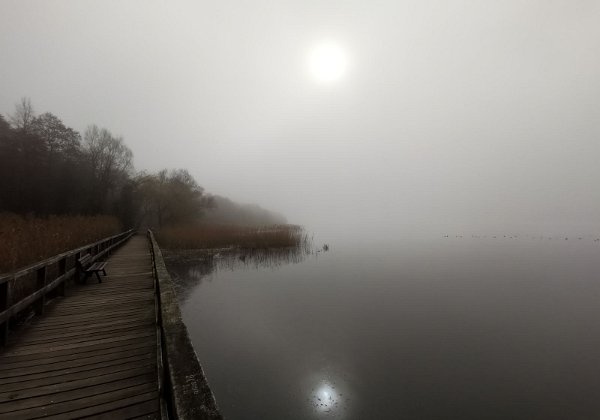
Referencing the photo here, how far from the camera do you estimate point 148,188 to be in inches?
1358

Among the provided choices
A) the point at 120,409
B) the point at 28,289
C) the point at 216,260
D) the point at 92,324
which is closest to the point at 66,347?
the point at 92,324

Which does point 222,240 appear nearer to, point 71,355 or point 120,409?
point 71,355

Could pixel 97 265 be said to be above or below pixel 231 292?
above

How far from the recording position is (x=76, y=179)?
3030 centimetres

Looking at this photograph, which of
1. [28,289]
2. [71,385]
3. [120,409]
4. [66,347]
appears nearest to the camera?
[120,409]

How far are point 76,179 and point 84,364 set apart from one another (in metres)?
36.1

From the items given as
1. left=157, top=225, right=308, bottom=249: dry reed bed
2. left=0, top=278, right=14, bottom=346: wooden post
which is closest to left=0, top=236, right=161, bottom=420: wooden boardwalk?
left=0, top=278, right=14, bottom=346: wooden post

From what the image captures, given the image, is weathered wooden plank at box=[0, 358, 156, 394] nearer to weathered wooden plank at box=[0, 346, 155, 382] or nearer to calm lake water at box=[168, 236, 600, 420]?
weathered wooden plank at box=[0, 346, 155, 382]

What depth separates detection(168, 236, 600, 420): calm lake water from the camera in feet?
17.3

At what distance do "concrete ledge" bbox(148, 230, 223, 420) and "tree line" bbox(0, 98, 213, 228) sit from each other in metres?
26.8

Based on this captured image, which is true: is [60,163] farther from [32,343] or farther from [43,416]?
[43,416]

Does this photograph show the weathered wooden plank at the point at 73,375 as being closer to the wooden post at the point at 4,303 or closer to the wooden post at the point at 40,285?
the wooden post at the point at 4,303

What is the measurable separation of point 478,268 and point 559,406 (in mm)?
15070

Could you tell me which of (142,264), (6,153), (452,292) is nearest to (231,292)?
(142,264)
